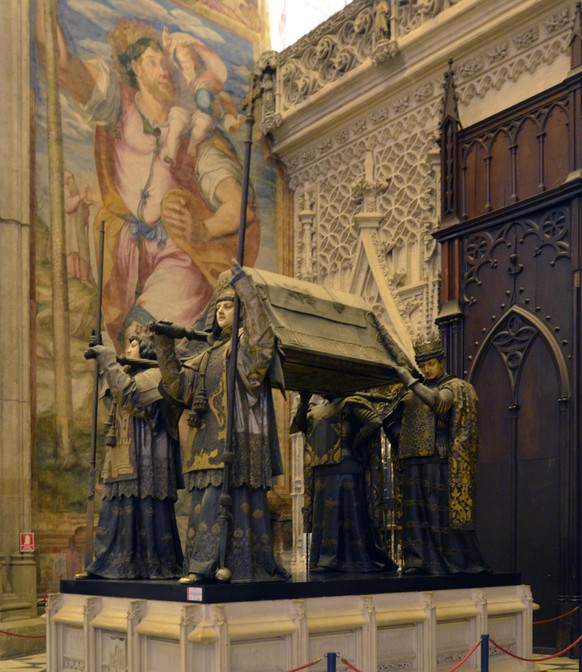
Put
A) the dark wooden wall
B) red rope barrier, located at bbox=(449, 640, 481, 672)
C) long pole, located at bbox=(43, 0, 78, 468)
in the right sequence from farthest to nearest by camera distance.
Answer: long pole, located at bbox=(43, 0, 78, 468)
the dark wooden wall
red rope barrier, located at bbox=(449, 640, 481, 672)

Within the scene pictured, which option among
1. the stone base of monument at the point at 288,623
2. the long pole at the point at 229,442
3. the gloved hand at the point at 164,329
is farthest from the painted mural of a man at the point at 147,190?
the long pole at the point at 229,442

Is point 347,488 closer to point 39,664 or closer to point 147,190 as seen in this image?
point 39,664

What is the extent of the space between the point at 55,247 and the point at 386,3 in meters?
5.52

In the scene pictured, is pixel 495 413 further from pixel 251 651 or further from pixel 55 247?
pixel 55 247

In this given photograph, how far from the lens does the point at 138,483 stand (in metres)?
8.13

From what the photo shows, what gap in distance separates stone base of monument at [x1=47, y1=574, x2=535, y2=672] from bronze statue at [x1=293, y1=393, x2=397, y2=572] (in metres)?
0.67

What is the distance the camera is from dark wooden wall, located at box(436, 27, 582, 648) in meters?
10.1

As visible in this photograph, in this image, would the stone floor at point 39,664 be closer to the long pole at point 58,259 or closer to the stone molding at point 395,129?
the long pole at point 58,259

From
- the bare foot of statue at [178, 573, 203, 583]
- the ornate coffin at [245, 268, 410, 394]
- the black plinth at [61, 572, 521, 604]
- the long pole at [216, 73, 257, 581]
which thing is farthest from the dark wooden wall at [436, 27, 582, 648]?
the bare foot of statue at [178, 573, 203, 583]

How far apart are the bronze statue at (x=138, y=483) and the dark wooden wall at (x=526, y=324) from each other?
12.8ft

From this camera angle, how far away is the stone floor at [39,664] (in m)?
8.94

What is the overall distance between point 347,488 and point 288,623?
2.09 meters

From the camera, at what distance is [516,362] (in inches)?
426

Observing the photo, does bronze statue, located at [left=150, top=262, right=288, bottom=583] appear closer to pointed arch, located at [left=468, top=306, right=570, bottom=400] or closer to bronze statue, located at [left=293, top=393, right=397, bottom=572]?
bronze statue, located at [left=293, top=393, right=397, bottom=572]
